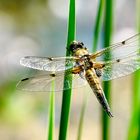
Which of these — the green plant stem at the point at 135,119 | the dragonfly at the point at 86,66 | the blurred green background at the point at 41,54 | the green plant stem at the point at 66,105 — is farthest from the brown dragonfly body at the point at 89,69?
the blurred green background at the point at 41,54

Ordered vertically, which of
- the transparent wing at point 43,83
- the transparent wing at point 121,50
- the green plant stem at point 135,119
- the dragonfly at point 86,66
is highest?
the transparent wing at point 121,50

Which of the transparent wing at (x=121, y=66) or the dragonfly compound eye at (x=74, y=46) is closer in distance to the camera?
the dragonfly compound eye at (x=74, y=46)

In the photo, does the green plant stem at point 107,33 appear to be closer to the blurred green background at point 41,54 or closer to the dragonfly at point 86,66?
the dragonfly at point 86,66

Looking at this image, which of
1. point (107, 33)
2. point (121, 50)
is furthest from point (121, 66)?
point (107, 33)

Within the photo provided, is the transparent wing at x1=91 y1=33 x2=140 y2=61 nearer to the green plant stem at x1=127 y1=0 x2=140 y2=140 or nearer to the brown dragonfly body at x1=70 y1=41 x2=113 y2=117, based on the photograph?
the brown dragonfly body at x1=70 y1=41 x2=113 y2=117

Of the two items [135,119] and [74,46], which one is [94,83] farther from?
[135,119]

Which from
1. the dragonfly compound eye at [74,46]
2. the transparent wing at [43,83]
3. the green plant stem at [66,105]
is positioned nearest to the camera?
the green plant stem at [66,105]

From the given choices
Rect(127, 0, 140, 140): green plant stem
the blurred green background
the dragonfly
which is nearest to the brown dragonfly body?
the dragonfly
